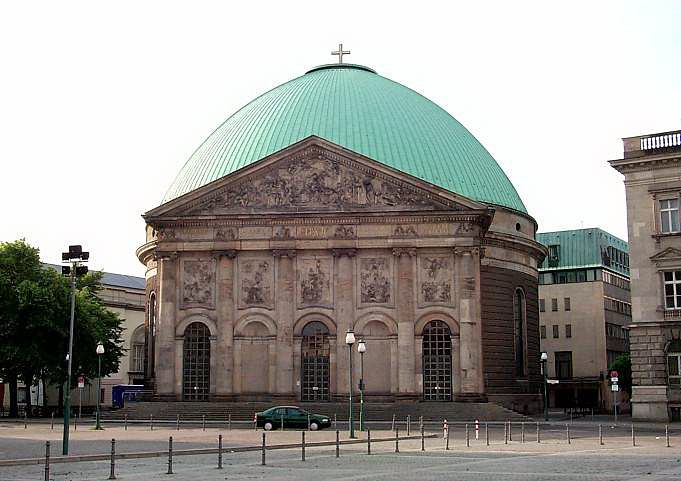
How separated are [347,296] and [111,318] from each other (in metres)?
25.7

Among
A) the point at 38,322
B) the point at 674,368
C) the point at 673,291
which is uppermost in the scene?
the point at 673,291

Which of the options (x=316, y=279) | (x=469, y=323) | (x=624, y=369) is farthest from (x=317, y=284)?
(x=624, y=369)

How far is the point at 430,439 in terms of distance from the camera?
43188 mm

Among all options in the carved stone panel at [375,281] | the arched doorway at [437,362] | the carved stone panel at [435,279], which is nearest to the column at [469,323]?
the carved stone panel at [435,279]

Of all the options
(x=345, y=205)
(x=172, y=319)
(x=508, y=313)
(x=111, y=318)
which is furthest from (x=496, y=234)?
(x=111, y=318)

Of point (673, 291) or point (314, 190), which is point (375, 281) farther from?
point (673, 291)

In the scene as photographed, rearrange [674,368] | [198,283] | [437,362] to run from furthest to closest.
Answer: [198,283] < [437,362] < [674,368]

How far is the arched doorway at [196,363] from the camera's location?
6519cm

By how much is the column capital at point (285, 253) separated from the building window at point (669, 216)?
23452 millimetres

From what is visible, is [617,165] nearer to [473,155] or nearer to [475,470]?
[473,155]

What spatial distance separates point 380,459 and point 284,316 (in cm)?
3296

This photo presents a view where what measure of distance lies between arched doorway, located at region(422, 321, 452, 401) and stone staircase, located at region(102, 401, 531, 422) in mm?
1763

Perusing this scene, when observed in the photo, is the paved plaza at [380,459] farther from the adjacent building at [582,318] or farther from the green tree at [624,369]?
the adjacent building at [582,318]

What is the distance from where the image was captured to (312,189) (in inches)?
2542
